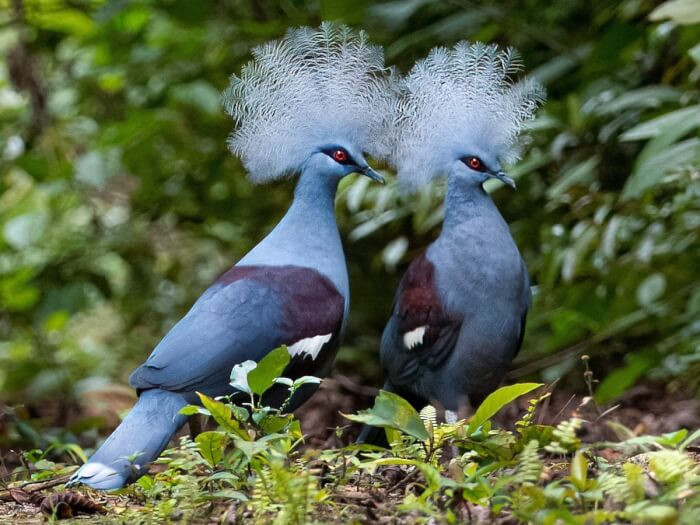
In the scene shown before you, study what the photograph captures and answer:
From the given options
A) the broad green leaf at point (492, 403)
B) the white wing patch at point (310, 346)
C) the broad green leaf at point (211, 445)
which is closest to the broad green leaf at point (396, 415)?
the broad green leaf at point (492, 403)

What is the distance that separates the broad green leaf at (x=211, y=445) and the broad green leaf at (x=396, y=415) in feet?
1.14

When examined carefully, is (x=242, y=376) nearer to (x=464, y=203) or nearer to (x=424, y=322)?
(x=424, y=322)

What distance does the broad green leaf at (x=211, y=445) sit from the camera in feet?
7.88

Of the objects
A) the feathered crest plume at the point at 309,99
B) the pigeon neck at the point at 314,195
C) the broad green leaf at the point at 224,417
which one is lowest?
the broad green leaf at the point at 224,417

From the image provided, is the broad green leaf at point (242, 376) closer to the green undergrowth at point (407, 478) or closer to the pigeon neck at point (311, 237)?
the green undergrowth at point (407, 478)

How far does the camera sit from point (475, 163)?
3342mm

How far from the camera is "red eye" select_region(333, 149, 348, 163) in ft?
10.8

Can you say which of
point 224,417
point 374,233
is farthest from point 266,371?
point 374,233

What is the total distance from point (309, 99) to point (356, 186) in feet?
3.16

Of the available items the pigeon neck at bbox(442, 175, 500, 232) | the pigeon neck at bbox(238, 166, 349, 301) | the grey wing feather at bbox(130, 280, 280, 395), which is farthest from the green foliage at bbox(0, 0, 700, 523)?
the pigeon neck at bbox(238, 166, 349, 301)

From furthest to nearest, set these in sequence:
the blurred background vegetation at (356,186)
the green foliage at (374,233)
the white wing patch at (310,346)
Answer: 1. the blurred background vegetation at (356,186)
2. the white wing patch at (310,346)
3. the green foliage at (374,233)

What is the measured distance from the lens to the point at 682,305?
437 cm

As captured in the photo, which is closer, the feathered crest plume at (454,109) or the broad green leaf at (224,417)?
the broad green leaf at (224,417)

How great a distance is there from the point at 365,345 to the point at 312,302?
3.03 metres
